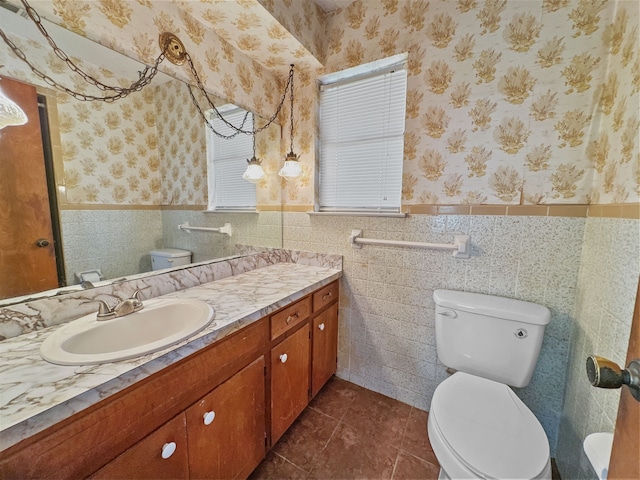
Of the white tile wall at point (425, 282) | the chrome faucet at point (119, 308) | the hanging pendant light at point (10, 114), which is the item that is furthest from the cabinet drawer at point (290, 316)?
the hanging pendant light at point (10, 114)

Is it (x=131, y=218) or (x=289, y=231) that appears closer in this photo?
(x=131, y=218)

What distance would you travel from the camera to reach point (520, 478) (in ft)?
2.46

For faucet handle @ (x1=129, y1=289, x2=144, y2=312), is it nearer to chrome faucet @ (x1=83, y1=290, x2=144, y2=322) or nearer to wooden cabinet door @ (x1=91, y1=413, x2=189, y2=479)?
chrome faucet @ (x1=83, y1=290, x2=144, y2=322)

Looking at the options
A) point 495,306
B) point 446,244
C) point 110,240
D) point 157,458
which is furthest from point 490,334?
point 110,240

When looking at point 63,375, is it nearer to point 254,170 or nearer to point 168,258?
point 168,258

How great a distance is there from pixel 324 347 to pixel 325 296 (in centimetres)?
35

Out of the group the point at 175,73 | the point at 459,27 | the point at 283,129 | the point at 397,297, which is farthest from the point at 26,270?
the point at 459,27

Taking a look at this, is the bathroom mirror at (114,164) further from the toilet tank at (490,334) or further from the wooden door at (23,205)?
the toilet tank at (490,334)

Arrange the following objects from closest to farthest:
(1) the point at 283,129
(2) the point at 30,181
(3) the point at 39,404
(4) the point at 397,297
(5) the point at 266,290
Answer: (3) the point at 39,404 → (2) the point at 30,181 → (5) the point at 266,290 → (4) the point at 397,297 → (1) the point at 283,129

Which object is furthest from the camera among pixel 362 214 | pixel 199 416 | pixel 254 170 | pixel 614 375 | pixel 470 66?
pixel 254 170

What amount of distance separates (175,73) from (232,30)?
42 centimetres

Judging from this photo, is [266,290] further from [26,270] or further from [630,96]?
[630,96]

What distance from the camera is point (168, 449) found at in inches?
A: 29.7

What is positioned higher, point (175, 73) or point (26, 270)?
point (175, 73)
